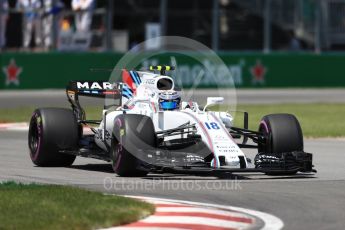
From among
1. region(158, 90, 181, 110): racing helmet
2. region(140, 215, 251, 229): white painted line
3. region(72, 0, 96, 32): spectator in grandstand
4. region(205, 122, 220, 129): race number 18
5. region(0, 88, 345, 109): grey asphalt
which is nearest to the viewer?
region(140, 215, 251, 229): white painted line

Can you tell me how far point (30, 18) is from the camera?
39.3 meters

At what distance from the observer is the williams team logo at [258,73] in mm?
41250

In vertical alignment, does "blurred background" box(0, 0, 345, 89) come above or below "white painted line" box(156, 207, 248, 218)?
above

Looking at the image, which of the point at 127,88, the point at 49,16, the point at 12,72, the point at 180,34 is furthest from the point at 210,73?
the point at 127,88

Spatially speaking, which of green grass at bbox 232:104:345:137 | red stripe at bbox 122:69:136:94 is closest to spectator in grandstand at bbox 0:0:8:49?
green grass at bbox 232:104:345:137

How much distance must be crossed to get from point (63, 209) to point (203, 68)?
2897cm

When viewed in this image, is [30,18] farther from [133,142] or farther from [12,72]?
[133,142]

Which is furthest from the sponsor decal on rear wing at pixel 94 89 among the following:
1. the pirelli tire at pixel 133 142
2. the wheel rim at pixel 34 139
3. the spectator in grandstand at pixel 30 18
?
the spectator in grandstand at pixel 30 18

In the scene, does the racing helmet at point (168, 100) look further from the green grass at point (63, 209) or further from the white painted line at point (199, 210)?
the white painted line at point (199, 210)

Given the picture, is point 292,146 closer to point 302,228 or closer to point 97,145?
point 97,145

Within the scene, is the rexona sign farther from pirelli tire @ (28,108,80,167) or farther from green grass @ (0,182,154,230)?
green grass @ (0,182,154,230)

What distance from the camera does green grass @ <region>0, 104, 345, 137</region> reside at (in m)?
24.3

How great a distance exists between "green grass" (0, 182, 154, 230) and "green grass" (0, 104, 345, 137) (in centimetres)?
1175

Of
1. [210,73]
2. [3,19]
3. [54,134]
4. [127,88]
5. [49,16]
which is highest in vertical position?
[49,16]
